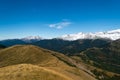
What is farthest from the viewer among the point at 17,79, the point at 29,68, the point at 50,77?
the point at 29,68

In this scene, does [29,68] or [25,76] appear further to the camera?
[29,68]

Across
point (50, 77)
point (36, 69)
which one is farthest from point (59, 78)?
point (36, 69)

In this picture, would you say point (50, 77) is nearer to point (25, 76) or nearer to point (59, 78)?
point (59, 78)

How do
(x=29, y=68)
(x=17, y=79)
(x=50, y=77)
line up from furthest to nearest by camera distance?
(x=29, y=68)
(x=50, y=77)
(x=17, y=79)

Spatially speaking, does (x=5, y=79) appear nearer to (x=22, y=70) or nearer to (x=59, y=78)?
(x=22, y=70)

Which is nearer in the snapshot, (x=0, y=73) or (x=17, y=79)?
(x=17, y=79)

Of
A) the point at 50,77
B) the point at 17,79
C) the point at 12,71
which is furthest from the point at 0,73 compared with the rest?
the point at 50,77

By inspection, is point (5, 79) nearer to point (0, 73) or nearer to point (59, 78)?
point (0, 73)
